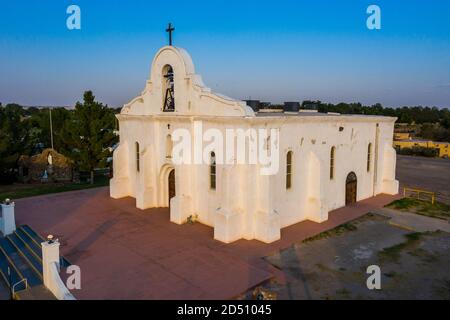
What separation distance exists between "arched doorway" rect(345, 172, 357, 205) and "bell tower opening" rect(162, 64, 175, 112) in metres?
10.3

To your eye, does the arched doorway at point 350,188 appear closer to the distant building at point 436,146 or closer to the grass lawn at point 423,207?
the grass lawn at point 423,207

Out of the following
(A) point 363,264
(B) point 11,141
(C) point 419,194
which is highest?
(B) point 11,141

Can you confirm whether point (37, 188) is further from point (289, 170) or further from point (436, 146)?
point (436, 146)

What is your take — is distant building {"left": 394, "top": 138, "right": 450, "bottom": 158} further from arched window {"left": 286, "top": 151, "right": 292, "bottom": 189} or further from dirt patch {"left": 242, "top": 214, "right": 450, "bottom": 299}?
arched window {"left": 286, "top": 151, "right": 292, "bottom": 189}

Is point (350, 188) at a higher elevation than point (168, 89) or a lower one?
lower

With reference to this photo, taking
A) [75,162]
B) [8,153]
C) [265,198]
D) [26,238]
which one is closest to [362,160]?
[265,198]

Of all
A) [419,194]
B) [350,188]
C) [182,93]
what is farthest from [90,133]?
[419,194]

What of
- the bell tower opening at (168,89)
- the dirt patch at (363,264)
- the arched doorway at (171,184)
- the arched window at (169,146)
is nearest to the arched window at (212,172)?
the arched window at (169,146)

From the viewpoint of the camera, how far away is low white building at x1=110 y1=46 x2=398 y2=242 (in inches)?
556

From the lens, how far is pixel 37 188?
24.0 m

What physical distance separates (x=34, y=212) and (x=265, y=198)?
12239 mm

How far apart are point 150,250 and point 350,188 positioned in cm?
1183

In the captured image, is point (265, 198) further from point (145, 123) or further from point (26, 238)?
point (26, 238)
